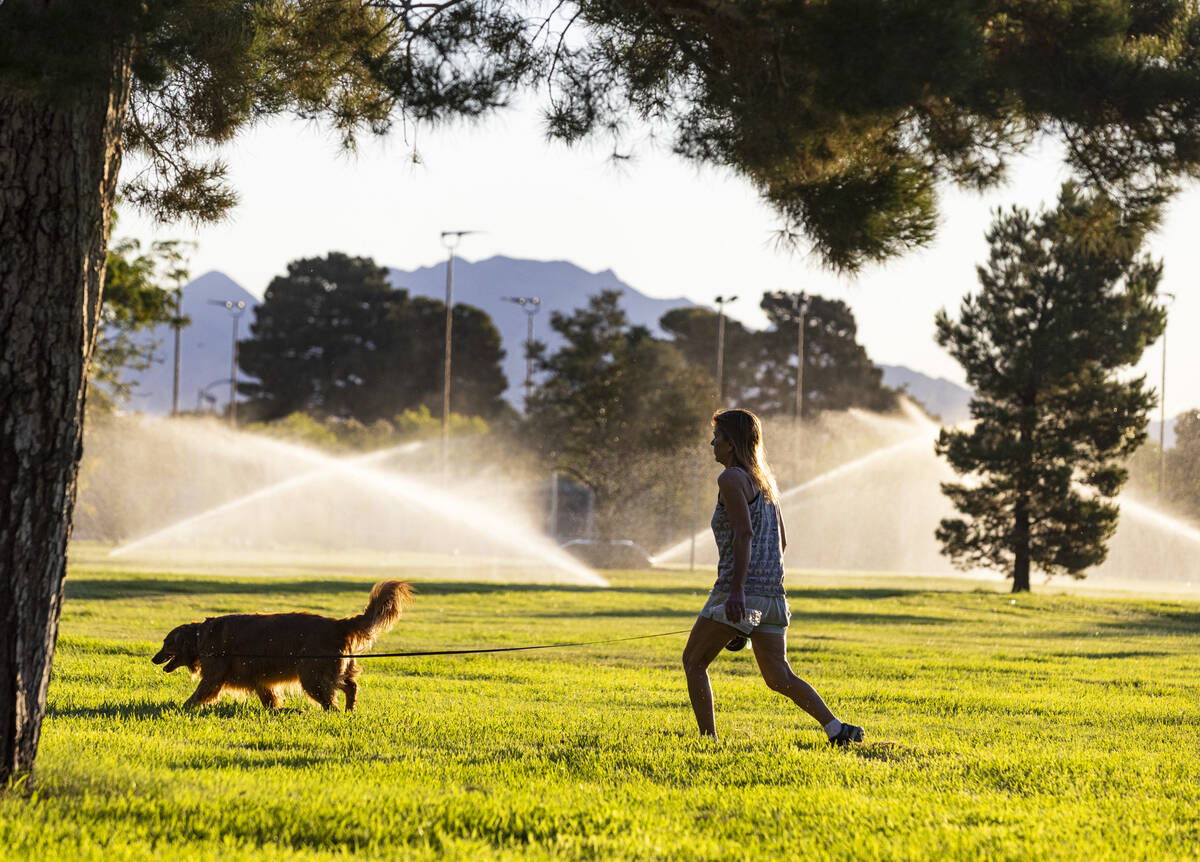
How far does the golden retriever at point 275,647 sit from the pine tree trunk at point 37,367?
2.72 meters

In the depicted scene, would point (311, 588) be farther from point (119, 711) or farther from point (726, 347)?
point (726, 347)

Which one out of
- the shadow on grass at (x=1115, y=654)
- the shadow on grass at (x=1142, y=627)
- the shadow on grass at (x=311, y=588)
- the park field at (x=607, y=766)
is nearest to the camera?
the park field at (x=607, y=766)

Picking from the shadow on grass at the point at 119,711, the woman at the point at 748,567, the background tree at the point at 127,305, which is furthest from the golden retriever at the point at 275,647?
the background tree at the point at 127,305

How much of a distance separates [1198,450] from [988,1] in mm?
41844

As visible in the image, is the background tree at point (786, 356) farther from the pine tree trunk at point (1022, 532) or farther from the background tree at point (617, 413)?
the pine tree trunk at point (1022, 532)

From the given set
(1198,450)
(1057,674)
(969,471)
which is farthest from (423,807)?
(1198,450)

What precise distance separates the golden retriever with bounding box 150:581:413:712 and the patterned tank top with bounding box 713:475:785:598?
2.52 meters

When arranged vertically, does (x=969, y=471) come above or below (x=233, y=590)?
above

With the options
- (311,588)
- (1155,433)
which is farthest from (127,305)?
(1155,433)

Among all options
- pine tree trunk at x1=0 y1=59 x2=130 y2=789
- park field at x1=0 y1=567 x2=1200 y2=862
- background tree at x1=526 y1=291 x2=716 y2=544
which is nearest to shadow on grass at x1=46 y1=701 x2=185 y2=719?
park field at x1=0 y1=567 x2=1200 y2=862

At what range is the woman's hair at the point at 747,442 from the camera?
735 centimetres

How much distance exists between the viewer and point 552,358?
5866 centimetres

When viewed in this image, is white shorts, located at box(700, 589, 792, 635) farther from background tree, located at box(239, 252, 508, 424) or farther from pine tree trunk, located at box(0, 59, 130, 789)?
background tree, located at box(239, 252, 508, 424)

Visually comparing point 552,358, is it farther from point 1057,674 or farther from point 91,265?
point 91,265
